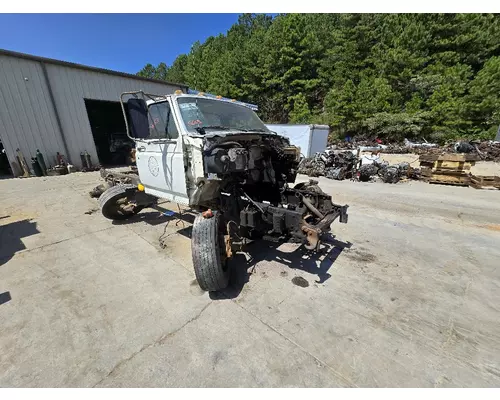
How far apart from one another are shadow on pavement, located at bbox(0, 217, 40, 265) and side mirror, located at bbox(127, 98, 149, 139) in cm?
267

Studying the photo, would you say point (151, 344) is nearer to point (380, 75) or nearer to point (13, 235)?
point (13, 235)

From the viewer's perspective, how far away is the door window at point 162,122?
3.08 metres

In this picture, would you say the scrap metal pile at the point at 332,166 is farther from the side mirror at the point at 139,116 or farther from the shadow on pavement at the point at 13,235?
the shadow on pavement at the point at 13,235

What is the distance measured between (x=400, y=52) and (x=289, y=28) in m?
12.2

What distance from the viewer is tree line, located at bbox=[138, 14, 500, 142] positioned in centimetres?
1927

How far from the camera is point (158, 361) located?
5.74ft

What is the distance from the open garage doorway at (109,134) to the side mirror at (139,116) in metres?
12.9

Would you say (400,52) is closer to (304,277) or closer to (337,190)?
(337,190)

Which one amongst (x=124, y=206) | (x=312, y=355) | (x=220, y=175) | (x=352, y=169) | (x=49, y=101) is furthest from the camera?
(x=49, y=101)

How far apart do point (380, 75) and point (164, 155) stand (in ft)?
88.3

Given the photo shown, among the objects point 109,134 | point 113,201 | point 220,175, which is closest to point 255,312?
point 220,175

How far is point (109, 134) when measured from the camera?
15.6 metres

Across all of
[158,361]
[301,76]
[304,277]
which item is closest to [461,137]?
[301,76]

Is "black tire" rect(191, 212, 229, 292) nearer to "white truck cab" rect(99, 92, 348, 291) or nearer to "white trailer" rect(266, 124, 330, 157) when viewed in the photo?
"white truck cab" rect(99, 92, 348, 291)
